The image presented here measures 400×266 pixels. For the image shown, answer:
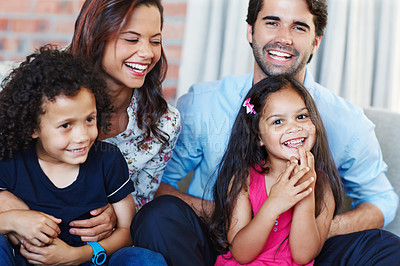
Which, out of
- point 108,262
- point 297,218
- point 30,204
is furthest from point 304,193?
point 30,204

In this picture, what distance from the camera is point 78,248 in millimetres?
1335

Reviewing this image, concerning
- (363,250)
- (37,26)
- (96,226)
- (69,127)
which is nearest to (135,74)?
(69,127)

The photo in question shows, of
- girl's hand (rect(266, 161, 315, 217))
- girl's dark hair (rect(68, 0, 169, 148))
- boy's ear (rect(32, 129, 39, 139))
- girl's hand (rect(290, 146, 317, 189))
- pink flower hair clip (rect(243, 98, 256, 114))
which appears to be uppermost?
girl's dark hair (rect(68, 0, 169, 148))

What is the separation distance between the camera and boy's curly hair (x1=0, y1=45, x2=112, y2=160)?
1312 mm

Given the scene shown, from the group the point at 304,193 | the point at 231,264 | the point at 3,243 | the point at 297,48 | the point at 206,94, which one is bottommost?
the point at 231,264

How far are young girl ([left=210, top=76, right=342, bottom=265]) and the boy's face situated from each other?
0.47 metres

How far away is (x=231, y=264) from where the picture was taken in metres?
1.47

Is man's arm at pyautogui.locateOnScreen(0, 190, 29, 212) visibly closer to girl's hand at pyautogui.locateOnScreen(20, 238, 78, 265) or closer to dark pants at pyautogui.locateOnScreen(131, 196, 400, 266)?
girl's hand at pyautogui.locateOnScreen(20, 238, 78, 265)

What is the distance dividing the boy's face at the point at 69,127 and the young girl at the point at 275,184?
1.56 feet

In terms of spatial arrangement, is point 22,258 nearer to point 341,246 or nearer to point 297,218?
point 297,218

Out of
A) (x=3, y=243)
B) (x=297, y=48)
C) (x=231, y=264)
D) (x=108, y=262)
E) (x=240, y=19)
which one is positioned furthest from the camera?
(x=240, y=19)

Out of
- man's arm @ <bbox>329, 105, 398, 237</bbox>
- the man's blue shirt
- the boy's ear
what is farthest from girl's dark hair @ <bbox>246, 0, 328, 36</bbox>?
the boy's ear

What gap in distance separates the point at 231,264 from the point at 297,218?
0.80 ft

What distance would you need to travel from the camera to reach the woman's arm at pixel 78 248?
1293mm
